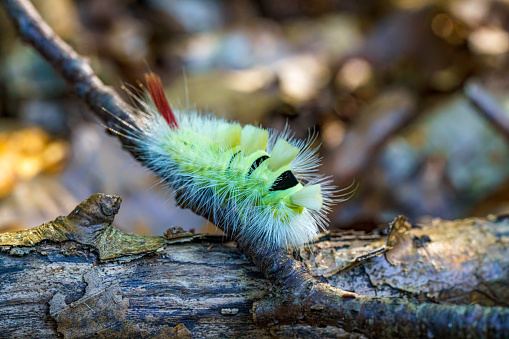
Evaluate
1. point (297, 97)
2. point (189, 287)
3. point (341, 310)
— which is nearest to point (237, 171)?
point (189, 287)

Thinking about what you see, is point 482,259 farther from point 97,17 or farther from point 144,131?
point 97,17

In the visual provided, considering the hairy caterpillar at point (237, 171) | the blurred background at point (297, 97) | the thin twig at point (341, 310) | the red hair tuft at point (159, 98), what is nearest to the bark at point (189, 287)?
the thin twig at point (341, 310)

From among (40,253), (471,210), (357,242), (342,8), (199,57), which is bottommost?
(40,253)

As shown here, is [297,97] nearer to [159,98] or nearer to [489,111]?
[489,111]

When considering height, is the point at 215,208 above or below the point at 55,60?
below

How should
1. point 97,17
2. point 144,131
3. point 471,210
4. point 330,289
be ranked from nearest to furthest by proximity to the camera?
point 330,289
point 144,131
point 471,210
point 97,17

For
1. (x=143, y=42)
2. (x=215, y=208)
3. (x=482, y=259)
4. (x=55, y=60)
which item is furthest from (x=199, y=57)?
(x=482, y=259)
